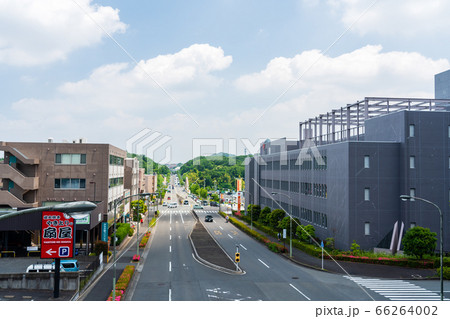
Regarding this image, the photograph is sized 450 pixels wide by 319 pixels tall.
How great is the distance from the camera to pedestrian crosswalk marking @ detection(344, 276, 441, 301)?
1030 inches

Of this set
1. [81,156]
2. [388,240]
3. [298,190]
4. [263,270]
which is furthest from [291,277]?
[81,156]

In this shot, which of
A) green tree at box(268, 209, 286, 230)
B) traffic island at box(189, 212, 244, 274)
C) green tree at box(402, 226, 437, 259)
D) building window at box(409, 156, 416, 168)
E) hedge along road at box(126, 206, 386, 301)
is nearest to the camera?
hedge along road at box(126, 206, 386, 301)

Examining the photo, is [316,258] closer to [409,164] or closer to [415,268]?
[415,268]

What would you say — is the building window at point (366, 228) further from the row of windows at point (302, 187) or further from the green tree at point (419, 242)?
the row of windows at point (302, 187)

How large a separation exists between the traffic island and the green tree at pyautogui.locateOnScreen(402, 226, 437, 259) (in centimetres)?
1622

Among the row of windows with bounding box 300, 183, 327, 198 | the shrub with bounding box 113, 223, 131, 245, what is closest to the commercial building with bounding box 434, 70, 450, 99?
the row of windows with bounding box 300, 183, 327, 198

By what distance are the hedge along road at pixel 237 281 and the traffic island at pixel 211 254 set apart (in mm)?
813

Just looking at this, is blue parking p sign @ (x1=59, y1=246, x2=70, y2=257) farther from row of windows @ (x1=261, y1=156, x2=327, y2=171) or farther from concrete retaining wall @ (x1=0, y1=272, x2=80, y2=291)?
row of windows @ (x1=261, y1=156, x2=327, y2=171)

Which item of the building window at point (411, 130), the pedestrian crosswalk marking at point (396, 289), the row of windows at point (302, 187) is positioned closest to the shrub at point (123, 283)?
the pedestrian crosswalk marking at point (396, 289)

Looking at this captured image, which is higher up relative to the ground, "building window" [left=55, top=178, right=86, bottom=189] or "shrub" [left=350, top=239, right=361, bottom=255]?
"building window" [left=55, top=178, right=86, bottom=189]

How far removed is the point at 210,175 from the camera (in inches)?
7092

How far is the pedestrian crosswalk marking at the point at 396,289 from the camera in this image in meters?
26.2

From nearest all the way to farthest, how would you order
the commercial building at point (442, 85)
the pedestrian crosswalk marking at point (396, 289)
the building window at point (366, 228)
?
the pedestrian crosswalk marking at point (396, 289) < the building window at point (366, 228) < the commercial building at point (442, 85)

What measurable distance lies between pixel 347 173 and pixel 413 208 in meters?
7.68
